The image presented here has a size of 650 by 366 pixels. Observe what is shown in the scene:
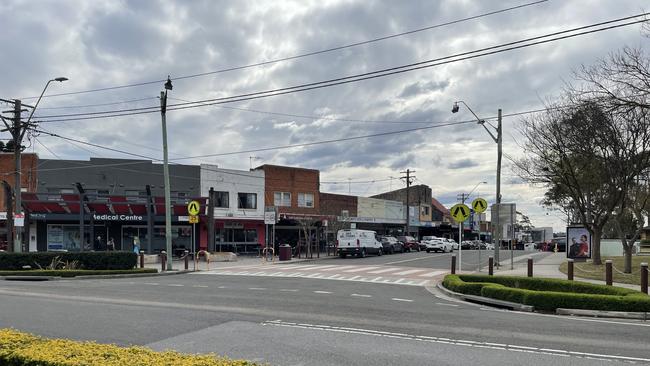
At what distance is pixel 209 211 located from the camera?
36.8m

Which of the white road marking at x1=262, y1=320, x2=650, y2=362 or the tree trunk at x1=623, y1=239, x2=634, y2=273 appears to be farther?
the tree trunk at x1=623, y1=239, x2=634, y2=273

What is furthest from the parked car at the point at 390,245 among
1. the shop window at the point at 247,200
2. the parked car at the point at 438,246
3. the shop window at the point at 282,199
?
the shop window at the point at 247,200

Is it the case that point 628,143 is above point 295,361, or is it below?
above

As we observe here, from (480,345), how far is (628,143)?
63.5 feet

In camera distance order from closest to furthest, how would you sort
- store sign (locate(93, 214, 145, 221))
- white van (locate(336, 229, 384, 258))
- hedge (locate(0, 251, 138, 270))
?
hedge (locate(0, 251, 138, 270)), store sign (locate(93, 214, 145, 221)), white van (locate(336, 229, 384, 258))

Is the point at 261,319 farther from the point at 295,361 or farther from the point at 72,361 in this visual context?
the point at 72,361

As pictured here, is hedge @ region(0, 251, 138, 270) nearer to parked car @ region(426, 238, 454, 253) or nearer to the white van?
the white van

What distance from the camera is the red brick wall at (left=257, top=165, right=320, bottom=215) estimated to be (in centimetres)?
4681

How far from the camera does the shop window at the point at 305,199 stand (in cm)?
4894

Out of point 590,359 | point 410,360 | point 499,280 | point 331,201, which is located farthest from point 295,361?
point 331,201

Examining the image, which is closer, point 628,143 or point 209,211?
point 628,143

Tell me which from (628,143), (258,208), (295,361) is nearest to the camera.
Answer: (295,361)

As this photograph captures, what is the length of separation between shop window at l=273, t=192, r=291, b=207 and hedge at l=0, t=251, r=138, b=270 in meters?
22.0

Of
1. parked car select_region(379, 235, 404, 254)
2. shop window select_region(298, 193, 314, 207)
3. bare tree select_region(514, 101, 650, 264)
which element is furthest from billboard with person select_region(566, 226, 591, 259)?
shop window select_region(298, 193, 314, 207)
